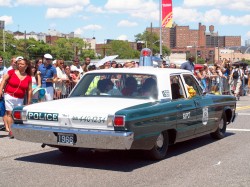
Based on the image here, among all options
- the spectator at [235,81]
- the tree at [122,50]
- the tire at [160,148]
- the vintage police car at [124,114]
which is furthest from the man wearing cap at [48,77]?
the tree at [122,50]

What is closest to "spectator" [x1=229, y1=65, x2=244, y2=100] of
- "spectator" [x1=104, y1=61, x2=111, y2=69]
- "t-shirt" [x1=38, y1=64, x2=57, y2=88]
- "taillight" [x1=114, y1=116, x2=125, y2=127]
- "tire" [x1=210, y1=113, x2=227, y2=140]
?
"spectator" [x1=104, y1=61, x2=111, y2=69]

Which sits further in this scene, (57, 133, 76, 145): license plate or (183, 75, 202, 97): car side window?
(183, 75, 202, 97): car side window

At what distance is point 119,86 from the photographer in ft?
28.6

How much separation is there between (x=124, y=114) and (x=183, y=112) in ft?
5.96

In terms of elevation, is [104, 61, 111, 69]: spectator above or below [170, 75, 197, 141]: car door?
above

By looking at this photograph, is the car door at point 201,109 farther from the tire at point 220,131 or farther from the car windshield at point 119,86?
the car windshield at point 119,86

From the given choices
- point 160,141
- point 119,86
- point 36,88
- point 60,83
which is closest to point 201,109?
point 160,141

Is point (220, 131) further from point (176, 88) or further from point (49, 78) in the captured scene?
point (49, 78)

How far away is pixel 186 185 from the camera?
6520 millimetres

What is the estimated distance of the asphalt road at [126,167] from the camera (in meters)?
6.72

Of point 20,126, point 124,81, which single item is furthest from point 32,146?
point 124,81

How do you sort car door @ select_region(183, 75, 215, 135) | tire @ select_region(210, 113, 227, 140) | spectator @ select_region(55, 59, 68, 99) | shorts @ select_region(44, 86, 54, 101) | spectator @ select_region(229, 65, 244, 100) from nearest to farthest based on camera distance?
car door @ select_region(183, 75, 215, 135)
tire @ select_region(210, 113, 227, 140)
shorts @ select_region(44, 86, 54, 101)
spectator @ select_region(55, 59, 68, 99)
spectator @ select_region(229, 65, 244, 100)

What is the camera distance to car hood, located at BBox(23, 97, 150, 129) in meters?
7.32

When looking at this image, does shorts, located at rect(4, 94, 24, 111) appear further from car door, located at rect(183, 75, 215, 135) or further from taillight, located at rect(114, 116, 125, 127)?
taillight, located at rect(114, 116, 125, 127)
